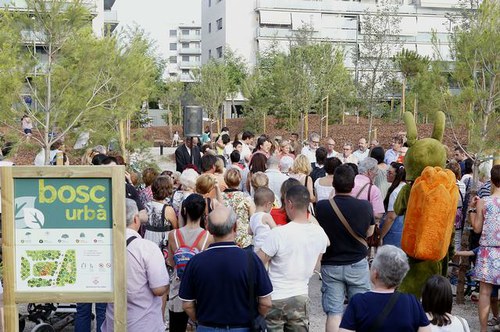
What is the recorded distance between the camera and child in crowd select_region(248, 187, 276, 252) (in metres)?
6.31

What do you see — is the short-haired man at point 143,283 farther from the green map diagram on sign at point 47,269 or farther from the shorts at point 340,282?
the shorts at point 340,282

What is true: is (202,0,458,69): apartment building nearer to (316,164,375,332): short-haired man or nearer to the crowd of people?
the crowd of people

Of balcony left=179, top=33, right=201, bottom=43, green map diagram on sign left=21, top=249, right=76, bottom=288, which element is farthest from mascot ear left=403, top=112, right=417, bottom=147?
balcony left=179, top=33, right=201, bottom=43

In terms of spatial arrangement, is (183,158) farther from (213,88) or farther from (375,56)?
(213,88)

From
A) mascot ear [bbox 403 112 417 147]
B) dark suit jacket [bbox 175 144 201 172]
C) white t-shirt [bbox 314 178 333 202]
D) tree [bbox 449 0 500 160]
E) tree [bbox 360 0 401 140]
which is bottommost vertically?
white t-shirt [bbox 314 178 333 202]

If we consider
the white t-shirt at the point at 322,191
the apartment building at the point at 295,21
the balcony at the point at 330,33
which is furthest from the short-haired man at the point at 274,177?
the balcony at the point at 330,33

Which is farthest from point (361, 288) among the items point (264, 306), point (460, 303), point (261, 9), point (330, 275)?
point (261, 9)

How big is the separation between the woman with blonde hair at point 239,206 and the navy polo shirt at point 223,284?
8.28ft

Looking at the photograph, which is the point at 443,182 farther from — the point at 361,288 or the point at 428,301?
the point at 428,301

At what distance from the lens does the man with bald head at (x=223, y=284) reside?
445 centimetres

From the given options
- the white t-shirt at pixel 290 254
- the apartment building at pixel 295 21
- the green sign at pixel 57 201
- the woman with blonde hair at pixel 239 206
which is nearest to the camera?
the green sign at pixel 57 201

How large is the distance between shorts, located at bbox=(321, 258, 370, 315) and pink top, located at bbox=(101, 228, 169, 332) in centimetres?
180

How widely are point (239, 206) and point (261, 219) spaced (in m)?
0.99

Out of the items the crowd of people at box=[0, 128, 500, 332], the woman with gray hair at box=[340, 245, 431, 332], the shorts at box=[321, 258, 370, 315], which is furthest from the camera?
the shorts at box=[321, 258, 370, 315]
